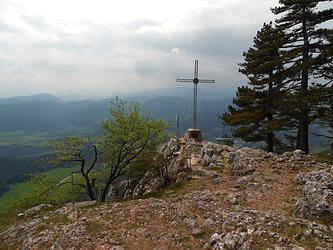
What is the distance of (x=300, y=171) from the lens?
28.5m

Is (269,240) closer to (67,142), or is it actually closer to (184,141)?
(67,142)

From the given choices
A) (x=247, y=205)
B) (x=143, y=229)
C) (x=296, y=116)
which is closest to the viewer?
(x=143, y=229)

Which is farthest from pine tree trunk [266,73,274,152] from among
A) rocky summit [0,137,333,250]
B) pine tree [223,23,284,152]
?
rocky summit [0,137,333,250]

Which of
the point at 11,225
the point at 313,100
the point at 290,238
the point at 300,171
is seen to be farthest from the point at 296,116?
the point at 11,225

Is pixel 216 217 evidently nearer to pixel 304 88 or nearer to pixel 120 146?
pixel 120 146

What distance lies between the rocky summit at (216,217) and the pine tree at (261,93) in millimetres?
12370

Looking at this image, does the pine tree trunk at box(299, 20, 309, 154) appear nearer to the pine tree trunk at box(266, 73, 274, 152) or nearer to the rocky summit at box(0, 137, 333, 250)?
the pine tree trunk at box(266, 73, 274, 152)

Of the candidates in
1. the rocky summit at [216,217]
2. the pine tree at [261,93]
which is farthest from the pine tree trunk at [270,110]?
the rocky summit at [216,217]

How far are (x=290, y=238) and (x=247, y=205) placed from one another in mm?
6051

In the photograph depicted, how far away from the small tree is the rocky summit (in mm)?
5068

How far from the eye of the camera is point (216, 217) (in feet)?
66.8

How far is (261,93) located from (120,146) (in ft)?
67.6

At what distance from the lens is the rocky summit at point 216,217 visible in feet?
56.9

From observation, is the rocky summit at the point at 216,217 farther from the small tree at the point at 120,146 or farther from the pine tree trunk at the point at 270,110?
the pine tree trunk at the point at 270,110
